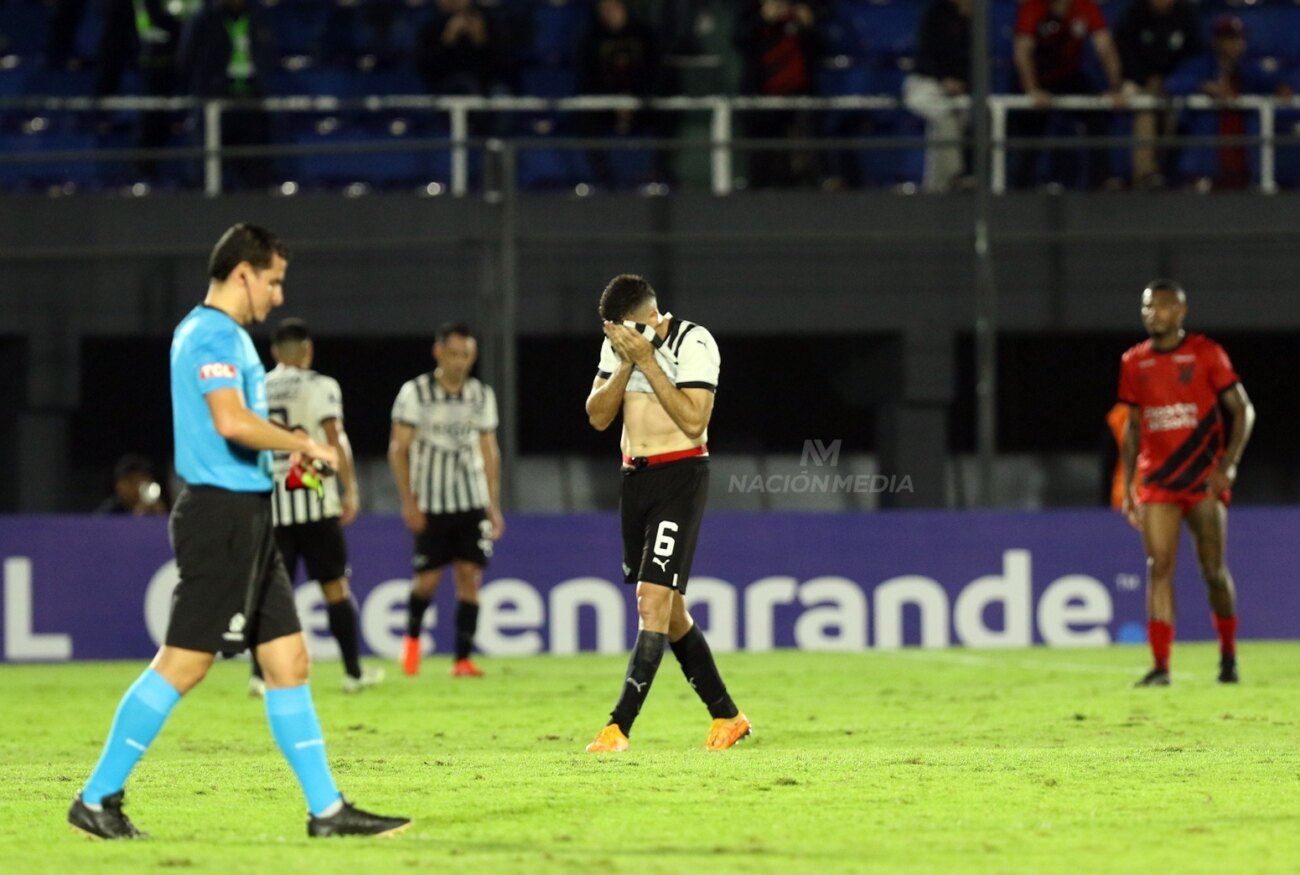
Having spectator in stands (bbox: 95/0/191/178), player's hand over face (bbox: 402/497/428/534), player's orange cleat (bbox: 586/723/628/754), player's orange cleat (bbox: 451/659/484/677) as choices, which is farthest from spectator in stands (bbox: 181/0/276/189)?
player's orange cleat (bbox: 586/723/628/754)

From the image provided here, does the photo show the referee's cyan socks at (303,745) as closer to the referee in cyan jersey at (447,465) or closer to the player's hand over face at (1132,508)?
the player's hand over face at (1132,508)

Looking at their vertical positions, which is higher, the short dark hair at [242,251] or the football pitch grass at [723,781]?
the short dark hair at [242,251]

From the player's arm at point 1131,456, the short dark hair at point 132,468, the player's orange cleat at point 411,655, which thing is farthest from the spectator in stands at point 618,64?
the player's arm at point 1131,456

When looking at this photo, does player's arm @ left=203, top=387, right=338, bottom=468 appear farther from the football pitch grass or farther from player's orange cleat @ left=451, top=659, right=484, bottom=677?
player's orange cleat @ left=451, top=659, right=484, bottom=677

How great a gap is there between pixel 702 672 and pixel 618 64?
396 inches

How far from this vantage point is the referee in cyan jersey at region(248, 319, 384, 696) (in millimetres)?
12562

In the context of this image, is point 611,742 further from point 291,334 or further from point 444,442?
point 444,442

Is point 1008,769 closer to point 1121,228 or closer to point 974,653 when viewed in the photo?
point 974,653

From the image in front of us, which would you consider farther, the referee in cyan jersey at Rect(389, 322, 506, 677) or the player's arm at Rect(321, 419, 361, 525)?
the referee in cyan jersey at Rect(389, 322, 506, 677)

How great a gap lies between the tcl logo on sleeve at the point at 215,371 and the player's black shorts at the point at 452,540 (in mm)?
7618

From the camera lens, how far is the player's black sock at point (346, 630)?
12906mm

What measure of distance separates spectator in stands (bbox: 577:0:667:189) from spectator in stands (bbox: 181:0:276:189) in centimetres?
266

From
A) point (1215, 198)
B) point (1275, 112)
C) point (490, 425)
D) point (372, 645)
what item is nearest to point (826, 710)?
point (490, 425)

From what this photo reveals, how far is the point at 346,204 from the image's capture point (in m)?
17.8
